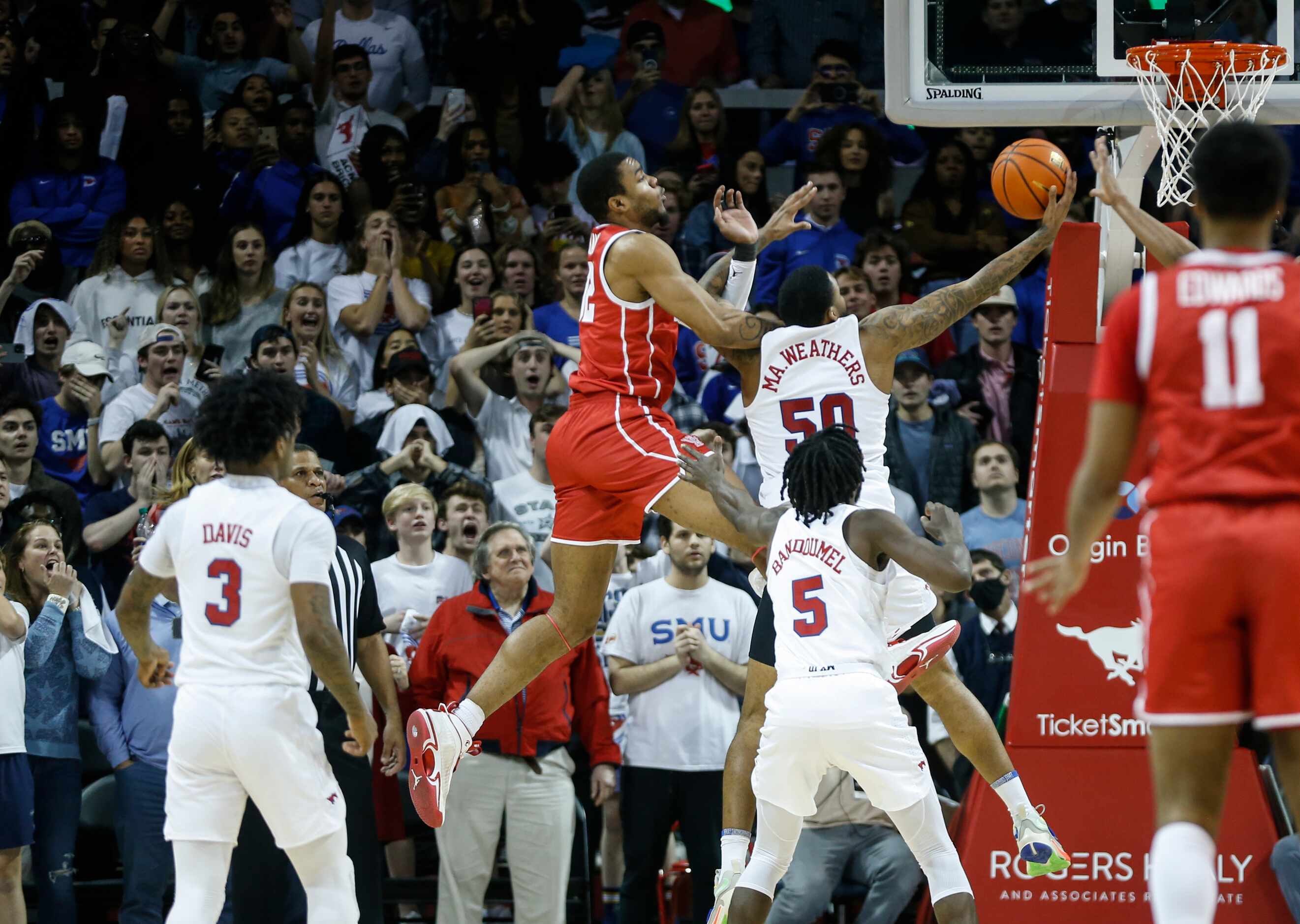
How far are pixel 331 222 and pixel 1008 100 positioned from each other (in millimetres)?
5795

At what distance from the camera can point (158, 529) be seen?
20.3ft

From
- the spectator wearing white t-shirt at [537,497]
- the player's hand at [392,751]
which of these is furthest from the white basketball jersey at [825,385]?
the spectator wearing white t-shirt at [537,497]

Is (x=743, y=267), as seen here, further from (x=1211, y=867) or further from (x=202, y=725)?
(x=1211, y=867)

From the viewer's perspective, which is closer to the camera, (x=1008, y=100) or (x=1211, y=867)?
(x=1211, y=867)

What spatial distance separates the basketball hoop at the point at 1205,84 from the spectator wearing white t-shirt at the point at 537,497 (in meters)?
4.06

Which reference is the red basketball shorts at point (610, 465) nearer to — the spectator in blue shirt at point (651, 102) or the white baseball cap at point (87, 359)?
the white baseball cap at point (87, 359)

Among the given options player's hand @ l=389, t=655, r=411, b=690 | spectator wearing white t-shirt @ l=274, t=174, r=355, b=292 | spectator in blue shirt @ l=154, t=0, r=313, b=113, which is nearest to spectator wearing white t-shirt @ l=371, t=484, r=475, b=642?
player's hand @ l=389, t=655, r=411, b=690

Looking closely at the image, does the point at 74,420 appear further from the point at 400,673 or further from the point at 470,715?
the point at 470,715

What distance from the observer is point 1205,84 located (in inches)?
303

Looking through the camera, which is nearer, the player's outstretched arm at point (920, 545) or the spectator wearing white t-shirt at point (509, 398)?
the player's outstretched arm at point (920, 545)

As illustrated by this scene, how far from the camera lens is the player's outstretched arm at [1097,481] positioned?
418cm

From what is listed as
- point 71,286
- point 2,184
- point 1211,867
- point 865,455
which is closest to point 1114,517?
point 865,455

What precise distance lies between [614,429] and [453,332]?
4840mm

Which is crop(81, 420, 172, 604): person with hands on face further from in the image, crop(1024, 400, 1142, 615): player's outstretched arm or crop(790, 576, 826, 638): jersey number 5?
crop(1024, 400, 1142, 615): player's outstretched arm
